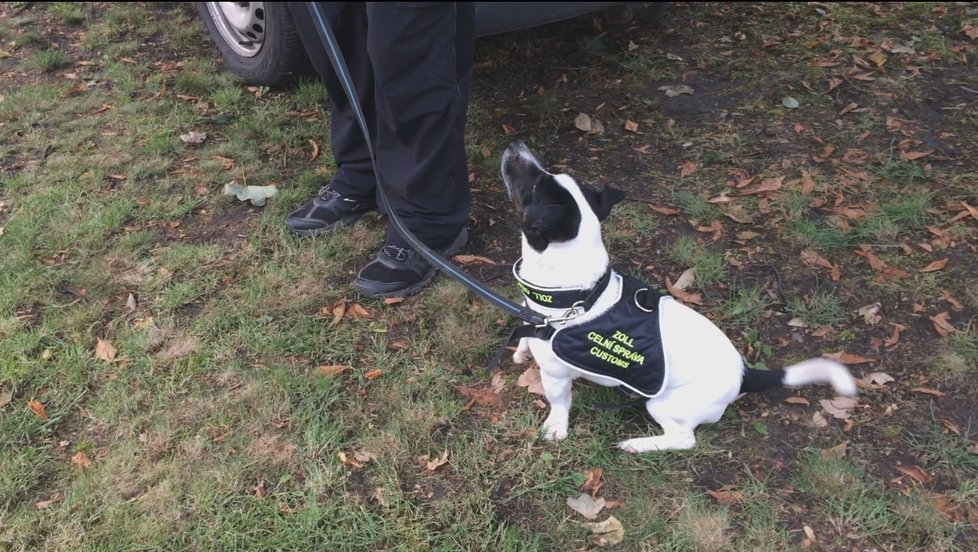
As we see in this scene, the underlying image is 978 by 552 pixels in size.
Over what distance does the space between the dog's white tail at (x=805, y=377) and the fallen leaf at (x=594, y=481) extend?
579 millimetres

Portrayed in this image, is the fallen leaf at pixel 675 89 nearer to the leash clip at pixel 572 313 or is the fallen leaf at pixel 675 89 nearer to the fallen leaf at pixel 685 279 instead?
the fallen leaf at pixel 685 279

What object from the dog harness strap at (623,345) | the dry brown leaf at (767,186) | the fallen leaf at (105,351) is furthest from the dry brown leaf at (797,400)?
the fallen leaf at (105,351)

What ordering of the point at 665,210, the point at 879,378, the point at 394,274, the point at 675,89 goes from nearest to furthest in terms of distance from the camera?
the point at 879,378, the point at 394,274, the point at 665,210, the point at 675,89

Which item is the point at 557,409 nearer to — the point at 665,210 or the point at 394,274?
the point at 394,274

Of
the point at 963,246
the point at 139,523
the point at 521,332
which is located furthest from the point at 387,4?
the point at 963,246

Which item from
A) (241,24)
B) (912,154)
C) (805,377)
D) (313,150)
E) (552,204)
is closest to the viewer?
(552,204)

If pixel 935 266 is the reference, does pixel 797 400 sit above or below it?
above

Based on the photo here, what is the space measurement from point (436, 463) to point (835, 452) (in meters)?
1.42

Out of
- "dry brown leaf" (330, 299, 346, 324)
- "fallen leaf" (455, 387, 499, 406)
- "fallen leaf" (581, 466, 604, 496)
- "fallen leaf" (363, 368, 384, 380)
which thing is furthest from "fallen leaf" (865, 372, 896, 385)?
"dry brown leaf" (330, 299, 346, 324)

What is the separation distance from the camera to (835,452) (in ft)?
7.75

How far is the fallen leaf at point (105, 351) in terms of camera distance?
8.77 feet

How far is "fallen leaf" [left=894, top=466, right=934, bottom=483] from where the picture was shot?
228cm

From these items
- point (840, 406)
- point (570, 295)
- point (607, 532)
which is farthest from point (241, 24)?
point (840, 406)

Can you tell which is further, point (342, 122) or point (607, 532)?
point (342, 122)
